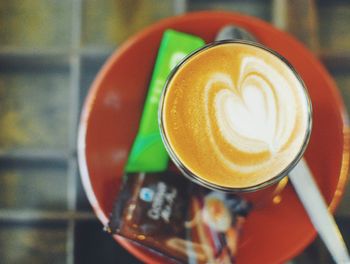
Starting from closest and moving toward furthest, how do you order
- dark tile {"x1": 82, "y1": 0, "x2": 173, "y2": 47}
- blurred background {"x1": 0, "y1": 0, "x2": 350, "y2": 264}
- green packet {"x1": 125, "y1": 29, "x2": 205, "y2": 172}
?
green packet {"x1": 125, "y1": 29, "x2": 205, "y2": 172}, blurred background {"x1": 0, "y1": 0, "x2": 350, "y2": 264}, dark tile {"x1": 82, "y1": 0, "x2": 173, "y2": 47}

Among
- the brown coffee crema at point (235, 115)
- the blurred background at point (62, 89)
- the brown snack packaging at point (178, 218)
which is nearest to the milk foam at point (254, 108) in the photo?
the brown coffee crema at point (235, 115)

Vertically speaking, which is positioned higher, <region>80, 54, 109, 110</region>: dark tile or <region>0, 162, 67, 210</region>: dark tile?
<region>80, 54, 109, 110</region>: dark tile

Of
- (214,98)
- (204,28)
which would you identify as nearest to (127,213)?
(214,98)

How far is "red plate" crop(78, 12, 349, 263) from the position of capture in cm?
76

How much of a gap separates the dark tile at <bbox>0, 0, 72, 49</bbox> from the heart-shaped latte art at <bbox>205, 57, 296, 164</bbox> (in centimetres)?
52

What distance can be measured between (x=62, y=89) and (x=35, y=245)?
329mm

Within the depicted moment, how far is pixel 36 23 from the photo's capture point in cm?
108

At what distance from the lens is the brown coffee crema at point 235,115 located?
0.66 metres

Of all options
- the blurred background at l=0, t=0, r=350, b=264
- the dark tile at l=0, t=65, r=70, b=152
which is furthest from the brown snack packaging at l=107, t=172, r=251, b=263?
the dark tile at l=0, t=65, r=70, b=152

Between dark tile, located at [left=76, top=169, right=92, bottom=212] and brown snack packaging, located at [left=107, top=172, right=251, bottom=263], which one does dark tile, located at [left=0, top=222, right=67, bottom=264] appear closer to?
dark tile, located at [left=76, top=169, right=92, bottom=212]

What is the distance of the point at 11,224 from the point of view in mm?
1017

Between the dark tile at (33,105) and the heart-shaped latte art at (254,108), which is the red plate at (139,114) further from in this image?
the dark tile at (33,105)

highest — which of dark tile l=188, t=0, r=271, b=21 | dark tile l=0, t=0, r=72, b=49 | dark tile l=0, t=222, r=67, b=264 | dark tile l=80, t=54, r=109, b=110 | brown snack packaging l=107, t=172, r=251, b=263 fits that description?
dark tile l=188, t=0, r=271, b=21

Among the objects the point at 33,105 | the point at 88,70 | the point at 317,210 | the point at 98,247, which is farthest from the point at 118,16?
the point at 317,210
